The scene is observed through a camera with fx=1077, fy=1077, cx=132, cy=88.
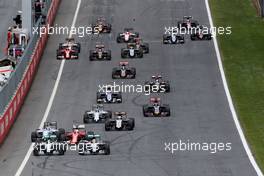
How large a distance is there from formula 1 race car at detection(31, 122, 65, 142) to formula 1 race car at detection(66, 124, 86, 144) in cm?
30

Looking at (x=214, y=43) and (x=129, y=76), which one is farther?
(x=214, y=43)

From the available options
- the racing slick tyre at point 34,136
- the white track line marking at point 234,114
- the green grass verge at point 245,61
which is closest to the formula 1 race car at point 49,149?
the racing slick tyre at point 34,136

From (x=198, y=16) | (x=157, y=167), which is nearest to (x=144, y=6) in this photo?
(x=198, y=16)

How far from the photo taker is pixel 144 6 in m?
80.0

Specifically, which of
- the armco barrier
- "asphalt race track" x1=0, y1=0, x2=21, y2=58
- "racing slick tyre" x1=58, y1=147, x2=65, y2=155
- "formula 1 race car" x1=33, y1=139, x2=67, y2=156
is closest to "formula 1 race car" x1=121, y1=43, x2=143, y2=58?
the armco barrier

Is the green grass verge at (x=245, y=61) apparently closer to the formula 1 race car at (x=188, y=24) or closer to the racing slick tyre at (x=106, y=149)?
the formula 1 race car at (x=188, y=24)

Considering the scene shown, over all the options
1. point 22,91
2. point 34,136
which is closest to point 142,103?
point 22,91

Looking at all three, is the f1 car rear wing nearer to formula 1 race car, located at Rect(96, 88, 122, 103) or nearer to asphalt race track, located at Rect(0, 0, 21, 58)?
formula 1 race car, located at Rect(96, 88, 122, 103)

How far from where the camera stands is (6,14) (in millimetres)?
80625

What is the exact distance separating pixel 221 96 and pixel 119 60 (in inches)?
390

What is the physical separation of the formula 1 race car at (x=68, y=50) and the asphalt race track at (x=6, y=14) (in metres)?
6.08

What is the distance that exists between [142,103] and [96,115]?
4.87 metres

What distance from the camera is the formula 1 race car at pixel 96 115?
50556 millimetres

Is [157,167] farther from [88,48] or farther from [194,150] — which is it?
[88,48]
